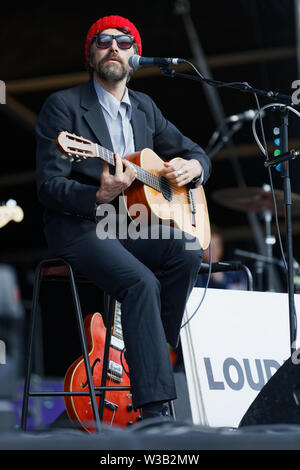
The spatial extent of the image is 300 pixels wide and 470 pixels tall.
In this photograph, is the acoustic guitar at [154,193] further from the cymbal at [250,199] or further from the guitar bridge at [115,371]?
the cymbal at [250,199]

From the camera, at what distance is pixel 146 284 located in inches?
86.5

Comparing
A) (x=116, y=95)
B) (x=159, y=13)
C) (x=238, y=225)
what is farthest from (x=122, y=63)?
(x=238, y=225)

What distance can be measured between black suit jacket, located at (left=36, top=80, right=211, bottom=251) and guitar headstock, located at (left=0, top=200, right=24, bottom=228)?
49.9 inches

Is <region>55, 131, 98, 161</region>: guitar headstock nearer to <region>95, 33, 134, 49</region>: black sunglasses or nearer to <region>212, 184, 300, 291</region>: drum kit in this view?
<region>95, 33, 134, 49</region>: black sunglasses

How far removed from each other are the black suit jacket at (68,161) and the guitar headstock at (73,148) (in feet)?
0.36

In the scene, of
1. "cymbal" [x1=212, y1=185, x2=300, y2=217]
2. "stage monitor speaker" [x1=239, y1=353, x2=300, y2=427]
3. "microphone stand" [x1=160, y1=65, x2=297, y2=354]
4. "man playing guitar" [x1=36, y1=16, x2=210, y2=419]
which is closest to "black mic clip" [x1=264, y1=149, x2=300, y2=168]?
"microphone stand" [x1=160, y1=65, x2=297, y2=354]

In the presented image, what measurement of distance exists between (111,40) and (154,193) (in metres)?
0.65

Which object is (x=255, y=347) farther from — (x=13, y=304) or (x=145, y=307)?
(x=13, y=304)

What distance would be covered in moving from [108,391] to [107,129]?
1.05 meters

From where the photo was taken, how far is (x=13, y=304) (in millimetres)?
907

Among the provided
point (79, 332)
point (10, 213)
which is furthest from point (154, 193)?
point (10, 213)

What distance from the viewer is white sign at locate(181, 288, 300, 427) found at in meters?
2.52

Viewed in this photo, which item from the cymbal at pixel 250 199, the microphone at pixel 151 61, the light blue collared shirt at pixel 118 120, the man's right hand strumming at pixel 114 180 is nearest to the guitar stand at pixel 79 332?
the man's right hand strumming at pixel 114 180

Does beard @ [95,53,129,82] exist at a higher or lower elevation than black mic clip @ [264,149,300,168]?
higher
